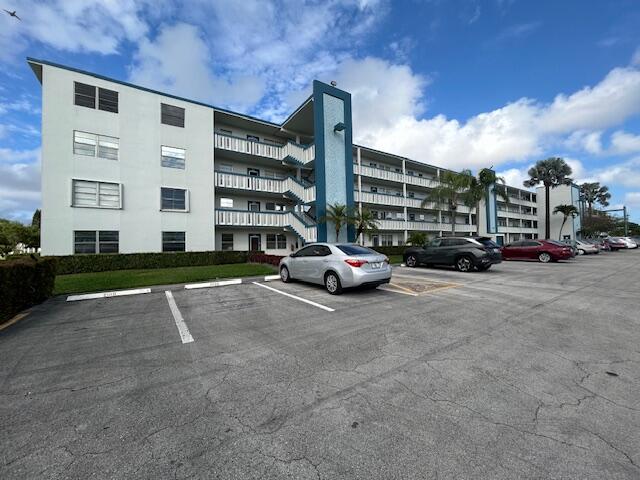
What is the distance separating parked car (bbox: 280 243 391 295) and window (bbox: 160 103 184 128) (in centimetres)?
1473

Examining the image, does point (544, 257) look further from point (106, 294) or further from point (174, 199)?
point (174, 199)

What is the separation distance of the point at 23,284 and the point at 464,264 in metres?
15.7

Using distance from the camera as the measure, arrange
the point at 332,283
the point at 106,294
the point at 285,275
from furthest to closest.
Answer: the point at 285,275
the point at 106,294
the point at 332,283

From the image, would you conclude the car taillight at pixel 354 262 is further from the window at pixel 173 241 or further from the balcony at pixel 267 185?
the window at pixel 173 241

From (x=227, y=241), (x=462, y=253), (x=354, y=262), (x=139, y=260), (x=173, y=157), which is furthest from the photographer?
(x=227, y=241)

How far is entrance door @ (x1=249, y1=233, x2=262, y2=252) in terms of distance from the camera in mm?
20431

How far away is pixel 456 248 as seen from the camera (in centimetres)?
1319

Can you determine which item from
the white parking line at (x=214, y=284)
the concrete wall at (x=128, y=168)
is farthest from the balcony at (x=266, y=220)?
the white parking line at (x=214, y=284)

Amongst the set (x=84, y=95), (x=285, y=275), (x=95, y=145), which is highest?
(x=84, y=95)

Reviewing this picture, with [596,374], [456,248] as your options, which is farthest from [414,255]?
[596,374]

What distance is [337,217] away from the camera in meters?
17.2

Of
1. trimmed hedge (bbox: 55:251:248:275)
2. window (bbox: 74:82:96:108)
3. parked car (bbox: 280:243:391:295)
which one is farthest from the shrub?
window (bbox: 74:82:96:108)

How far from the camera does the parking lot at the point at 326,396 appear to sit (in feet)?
6.38

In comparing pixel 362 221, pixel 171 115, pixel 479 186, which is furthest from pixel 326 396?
pixel 479 186
